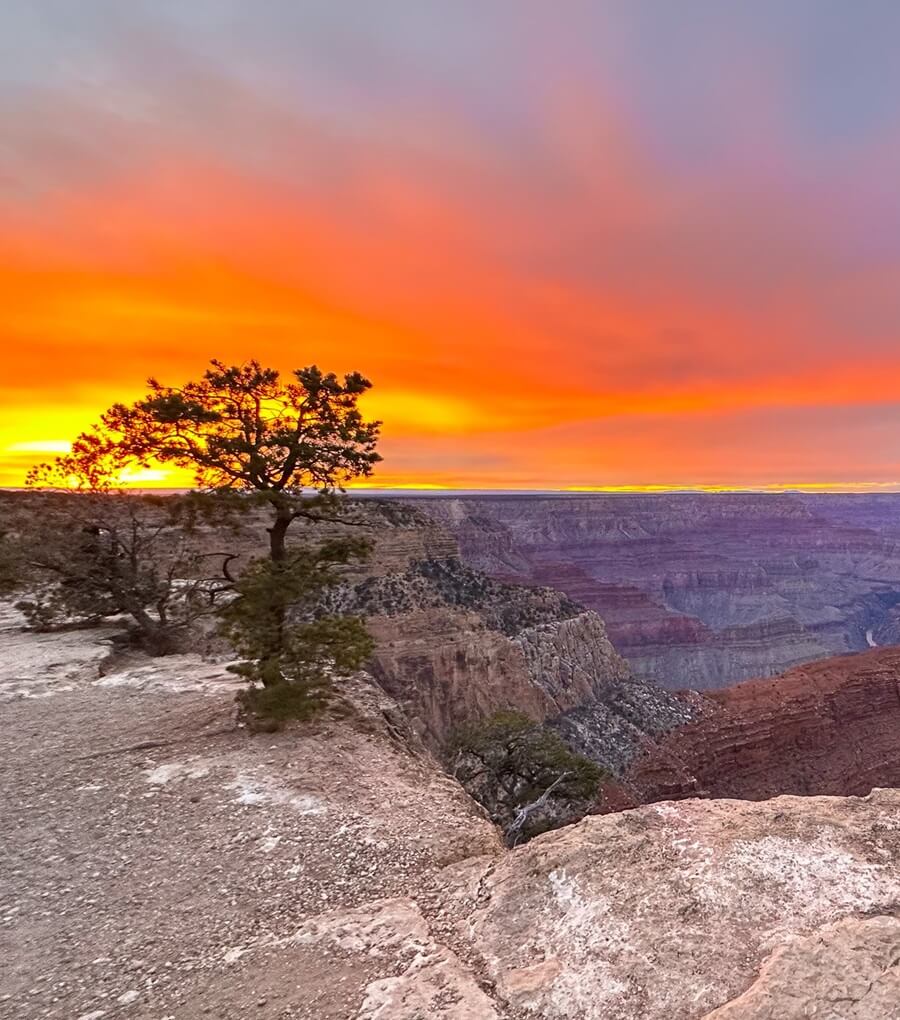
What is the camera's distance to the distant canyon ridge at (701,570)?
329 feet

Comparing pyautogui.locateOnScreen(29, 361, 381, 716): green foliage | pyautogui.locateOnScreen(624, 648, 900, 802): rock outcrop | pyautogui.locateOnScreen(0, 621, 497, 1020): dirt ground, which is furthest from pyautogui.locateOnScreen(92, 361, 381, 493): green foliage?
pyautogui.locateOnScreen(624, 648, 900, 802): rock outcrop

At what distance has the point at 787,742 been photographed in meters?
38.8

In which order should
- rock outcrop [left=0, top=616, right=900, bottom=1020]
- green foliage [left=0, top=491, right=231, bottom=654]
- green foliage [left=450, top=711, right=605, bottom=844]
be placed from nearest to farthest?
rock outcrop [left=0, top=616, right=900, bottom=1020]
green foliage [left=0, top=491, right=231, bottom=654]
green foliage [left=450, top=711, right=605, bottom=844]

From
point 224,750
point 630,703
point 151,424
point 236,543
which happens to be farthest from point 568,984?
point 630,703

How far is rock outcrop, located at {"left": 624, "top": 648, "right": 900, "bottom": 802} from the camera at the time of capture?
113 ft

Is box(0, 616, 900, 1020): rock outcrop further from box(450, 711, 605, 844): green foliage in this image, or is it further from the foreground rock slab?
box(450, 711, 605, 844): green foliage

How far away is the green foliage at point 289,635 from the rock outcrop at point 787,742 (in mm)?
27204

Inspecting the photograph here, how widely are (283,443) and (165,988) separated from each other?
293 inches

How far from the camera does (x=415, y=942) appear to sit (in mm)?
5145

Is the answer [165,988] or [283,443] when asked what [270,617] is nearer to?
[283,443]

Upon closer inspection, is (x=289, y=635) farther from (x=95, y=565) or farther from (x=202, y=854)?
(x=95, y=565)

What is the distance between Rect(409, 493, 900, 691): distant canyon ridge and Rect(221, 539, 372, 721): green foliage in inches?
3656

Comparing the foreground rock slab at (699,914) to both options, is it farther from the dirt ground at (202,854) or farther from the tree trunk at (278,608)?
the tree trunk at (278,608)

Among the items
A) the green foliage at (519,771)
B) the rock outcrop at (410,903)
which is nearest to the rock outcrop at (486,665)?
the green foliage at (519,771)
